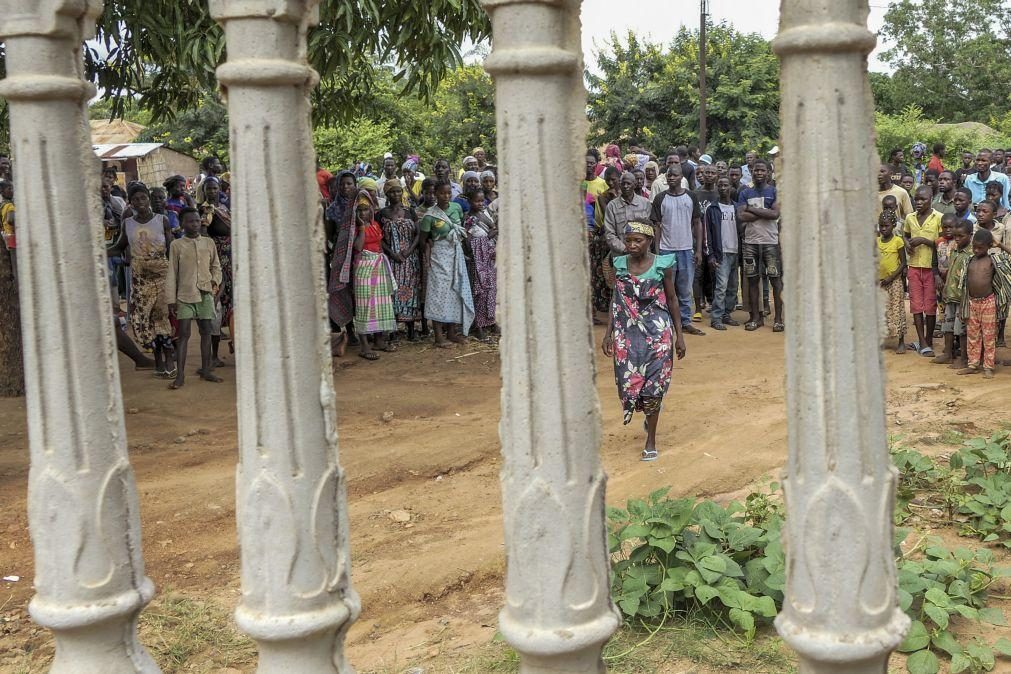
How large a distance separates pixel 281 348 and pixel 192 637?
2.28 metres

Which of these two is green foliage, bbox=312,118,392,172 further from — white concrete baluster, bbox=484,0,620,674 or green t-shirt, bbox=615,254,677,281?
white concrete baluster, bbox=484,0,620,674

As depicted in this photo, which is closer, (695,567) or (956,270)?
(695,567)

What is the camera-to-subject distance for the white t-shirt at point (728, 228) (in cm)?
1122

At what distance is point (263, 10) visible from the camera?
6.95 feet

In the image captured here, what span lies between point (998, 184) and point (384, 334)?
727 cm

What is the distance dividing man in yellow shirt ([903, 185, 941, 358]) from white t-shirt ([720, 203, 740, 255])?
1.95 m

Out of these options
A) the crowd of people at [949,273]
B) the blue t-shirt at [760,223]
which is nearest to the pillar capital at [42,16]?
the crowd of people at [949,273]

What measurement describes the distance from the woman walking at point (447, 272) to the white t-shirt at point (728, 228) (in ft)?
8.99

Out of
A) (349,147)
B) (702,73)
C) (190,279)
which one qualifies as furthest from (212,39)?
(702,73)

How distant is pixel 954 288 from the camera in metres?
8.73

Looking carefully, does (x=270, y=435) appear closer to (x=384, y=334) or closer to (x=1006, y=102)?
(x=384, y=334)

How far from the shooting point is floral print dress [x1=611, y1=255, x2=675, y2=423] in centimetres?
635

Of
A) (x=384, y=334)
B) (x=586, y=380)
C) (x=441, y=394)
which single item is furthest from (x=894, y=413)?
(x=586, y=380)

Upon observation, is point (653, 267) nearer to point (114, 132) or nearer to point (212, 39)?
point (212, 39)
